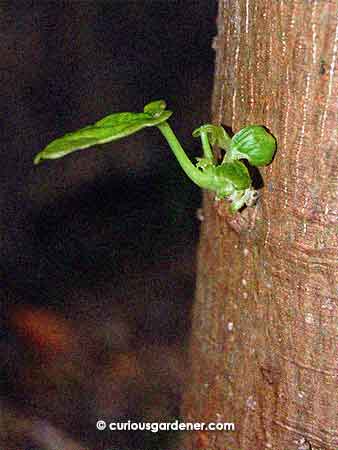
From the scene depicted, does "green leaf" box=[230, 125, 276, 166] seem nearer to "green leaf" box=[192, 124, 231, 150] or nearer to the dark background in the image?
"green leaf" box=[192, 124, 231, 150]

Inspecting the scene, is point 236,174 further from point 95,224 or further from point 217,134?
point 95,224

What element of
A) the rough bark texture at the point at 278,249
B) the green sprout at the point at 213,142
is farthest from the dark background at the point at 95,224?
the green sprout at the point at 213,142

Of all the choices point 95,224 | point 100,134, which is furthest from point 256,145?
point 95,224

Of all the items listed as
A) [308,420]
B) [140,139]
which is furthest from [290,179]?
[140,139]

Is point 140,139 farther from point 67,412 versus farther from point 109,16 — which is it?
point 67,412

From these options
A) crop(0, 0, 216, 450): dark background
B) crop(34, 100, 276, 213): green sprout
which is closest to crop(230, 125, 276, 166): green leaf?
crop(34, 100, 276, 213): green sprout

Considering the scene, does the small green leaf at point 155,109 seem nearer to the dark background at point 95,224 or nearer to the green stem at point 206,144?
the green stem at point 206,144

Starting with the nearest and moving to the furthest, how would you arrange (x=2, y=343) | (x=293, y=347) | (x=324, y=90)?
(x=324, y=90), (x=293, y=347), (x=2, y=343)
